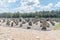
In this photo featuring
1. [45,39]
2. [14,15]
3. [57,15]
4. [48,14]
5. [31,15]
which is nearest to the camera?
[45,39]

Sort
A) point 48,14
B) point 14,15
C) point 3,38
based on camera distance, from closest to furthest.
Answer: point 3,38
point 48,14
point 14,15

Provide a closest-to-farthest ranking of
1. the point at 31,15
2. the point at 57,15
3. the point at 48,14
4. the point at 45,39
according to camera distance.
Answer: the point at 45,39, the point at 57,15, the point at 48,14, the point at 31,15

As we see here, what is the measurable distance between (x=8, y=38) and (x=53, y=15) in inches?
2663

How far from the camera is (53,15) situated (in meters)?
83.0

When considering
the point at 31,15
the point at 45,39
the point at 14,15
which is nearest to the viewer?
the point at 45,39

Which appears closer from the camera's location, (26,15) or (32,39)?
(32,39)

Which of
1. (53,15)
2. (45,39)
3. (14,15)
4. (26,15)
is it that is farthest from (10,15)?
(45,39)

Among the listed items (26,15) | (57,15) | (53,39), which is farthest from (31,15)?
(53,39)

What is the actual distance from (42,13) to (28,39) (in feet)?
243

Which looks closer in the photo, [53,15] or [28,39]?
[28,39]

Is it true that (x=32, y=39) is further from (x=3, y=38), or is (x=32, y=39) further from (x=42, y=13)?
(x=42, y=13)

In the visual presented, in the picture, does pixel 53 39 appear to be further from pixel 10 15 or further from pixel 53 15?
pixel 10 15

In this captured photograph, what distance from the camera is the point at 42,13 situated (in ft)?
298

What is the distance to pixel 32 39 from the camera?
679 inches
